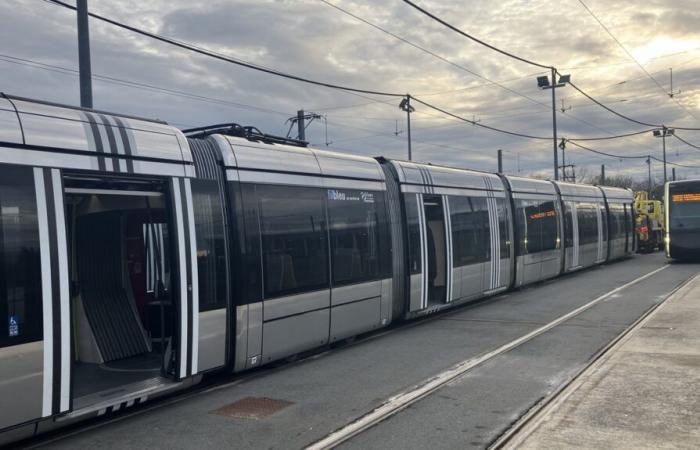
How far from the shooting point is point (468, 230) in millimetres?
14125

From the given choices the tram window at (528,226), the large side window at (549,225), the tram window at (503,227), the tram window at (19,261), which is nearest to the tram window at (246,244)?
the tram window at (19,261)

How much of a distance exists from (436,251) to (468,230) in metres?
Result: 1.13

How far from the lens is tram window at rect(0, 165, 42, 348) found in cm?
514

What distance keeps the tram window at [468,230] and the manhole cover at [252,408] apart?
7159 mm

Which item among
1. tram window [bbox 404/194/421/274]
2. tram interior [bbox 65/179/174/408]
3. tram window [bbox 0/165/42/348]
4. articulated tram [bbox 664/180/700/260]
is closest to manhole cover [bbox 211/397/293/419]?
tram interior [bbox 65/179/174/408]

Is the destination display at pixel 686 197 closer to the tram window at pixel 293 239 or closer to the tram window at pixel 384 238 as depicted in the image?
the tram window at pixel 384 238

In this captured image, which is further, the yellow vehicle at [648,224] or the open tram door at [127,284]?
the yellow vehicle at [648,224]

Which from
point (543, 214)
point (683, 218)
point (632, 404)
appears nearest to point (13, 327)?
point (632, 404)

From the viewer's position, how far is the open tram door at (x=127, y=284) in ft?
22.4

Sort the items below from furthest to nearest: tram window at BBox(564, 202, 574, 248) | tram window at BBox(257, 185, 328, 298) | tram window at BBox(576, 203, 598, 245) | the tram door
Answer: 1. tram window at BBox(576, 203, 598, 245)
2. tram window at BBox(564, 202, 574, 248)
3. the tram door
4. tram window at BBox(257, 185, 328, 298)

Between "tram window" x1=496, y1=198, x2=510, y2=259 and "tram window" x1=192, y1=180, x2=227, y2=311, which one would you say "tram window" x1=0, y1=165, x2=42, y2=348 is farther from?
"tram window" x1=496, y1=198, x2=510, y2=259

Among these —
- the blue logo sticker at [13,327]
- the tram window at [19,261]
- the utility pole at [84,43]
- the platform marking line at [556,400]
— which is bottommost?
the platform marking line at [556,400]

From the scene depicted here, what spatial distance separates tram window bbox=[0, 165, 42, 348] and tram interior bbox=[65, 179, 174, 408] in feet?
6.12

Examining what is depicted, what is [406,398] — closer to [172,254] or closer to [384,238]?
[172,254]
